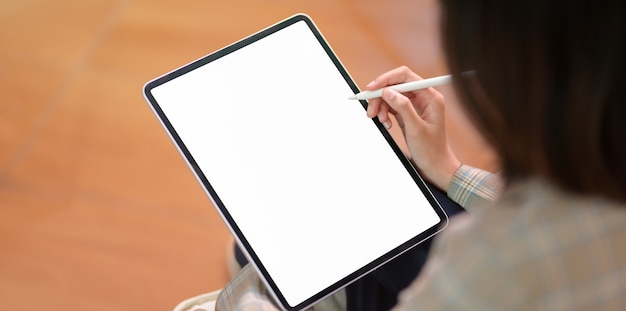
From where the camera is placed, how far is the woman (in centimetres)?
34

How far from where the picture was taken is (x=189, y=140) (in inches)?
25.2

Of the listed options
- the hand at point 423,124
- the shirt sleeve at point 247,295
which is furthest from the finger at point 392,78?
the shirt sleeve at point 247,295

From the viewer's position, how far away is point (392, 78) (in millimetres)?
669

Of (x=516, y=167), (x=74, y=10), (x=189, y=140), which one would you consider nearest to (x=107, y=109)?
(x=74, y=10)

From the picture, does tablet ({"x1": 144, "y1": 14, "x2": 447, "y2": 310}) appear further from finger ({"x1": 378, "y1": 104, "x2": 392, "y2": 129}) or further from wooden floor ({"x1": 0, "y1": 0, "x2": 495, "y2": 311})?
wooden floor ({"x1": 0, "y1": 0, "x2": 495, "y2": 311})

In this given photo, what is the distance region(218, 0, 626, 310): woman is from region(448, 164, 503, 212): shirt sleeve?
0.91 feet

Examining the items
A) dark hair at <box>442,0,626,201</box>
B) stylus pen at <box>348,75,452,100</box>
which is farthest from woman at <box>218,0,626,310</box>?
stylus pen at <box>348,75,452,100</box>

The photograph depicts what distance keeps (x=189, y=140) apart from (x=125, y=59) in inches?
20.0

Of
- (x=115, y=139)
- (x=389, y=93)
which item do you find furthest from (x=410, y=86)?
(x=115, y=139)

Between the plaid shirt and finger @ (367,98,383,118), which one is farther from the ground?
finger @ (367,98,383,118)

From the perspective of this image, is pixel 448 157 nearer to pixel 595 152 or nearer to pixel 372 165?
pixel 372 165

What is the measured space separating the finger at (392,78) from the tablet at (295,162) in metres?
0.02

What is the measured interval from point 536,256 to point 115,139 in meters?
0.78

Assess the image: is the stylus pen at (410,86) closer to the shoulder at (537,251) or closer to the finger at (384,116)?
the finger at (384,116)
